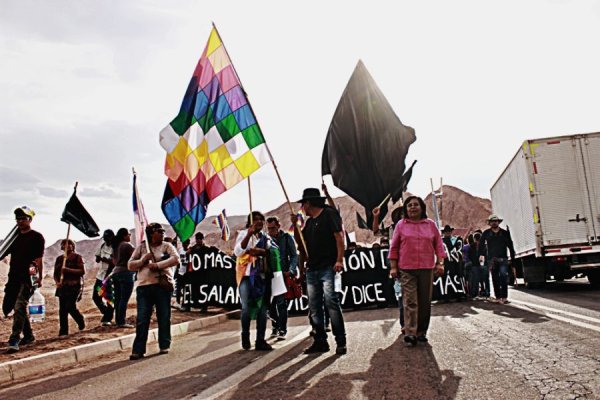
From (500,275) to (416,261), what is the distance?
5964mm

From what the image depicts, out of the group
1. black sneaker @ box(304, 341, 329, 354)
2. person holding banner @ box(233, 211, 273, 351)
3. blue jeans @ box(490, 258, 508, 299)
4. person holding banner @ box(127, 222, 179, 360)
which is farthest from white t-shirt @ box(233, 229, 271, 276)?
blue jeans @ box(490, 258, 508, 299)

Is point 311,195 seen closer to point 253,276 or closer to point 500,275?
point 253,276

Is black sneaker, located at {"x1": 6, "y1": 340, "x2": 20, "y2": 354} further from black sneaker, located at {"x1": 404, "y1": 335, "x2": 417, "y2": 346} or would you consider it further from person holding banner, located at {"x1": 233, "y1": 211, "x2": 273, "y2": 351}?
black sneaker, located at {"x1": 404, "y1": 335, "x2": 417, "y2": 346}

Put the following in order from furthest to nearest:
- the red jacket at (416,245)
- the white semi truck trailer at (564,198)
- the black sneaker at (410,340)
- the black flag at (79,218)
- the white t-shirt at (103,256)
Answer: the white semi truck trailer at (564,198) < the black flag at (79,218) < the white t-shirt at (103,256) < the red jacket at (416,245) < the black sneaker at (410,340)

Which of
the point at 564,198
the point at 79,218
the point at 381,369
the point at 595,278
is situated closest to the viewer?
the point at 381,369

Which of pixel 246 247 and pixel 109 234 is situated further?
pixel 109 234

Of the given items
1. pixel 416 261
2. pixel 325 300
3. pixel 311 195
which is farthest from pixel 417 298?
pixel 311 195

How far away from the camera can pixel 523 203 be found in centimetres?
1595

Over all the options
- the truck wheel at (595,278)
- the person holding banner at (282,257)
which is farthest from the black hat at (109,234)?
the truck wheel at (595,278)

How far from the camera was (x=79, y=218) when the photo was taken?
38.0ft

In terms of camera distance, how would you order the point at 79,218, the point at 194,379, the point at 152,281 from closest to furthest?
the point at 194,379 → the point at 152,281 → the point at 79,218

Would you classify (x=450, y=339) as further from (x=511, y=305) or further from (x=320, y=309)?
(x=511, y=305)

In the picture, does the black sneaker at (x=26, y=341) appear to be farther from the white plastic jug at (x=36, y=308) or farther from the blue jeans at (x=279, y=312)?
the white plastic jug at (x=36, y=308)

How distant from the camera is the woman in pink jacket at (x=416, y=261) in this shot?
6.90 metres
